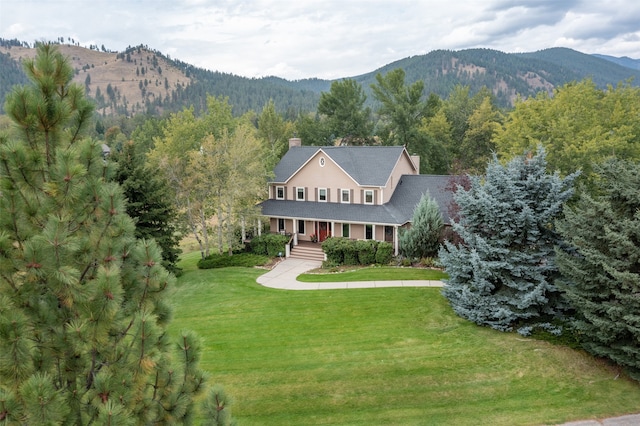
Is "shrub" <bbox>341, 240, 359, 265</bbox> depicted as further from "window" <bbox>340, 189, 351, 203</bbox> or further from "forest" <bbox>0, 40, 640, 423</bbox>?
"forest" <bbox>0, 40, 640, 423</bbox>

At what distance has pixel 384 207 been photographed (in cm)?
2738

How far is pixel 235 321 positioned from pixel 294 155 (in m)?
17.7

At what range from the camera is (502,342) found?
566 inches

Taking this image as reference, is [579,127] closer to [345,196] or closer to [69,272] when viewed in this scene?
[345,196]

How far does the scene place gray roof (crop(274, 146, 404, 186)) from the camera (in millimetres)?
28031

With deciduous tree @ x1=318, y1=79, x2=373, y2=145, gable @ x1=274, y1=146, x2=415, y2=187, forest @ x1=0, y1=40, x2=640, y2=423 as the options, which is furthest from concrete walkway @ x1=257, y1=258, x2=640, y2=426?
deciduous tree @ x1=318, y1=79, x2=373, y2=145

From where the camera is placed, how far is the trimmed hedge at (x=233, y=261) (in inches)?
1028

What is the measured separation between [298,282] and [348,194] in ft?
28.4

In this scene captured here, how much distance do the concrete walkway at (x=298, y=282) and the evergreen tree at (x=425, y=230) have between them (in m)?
3.85

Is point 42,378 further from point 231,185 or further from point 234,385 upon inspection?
point 231,185

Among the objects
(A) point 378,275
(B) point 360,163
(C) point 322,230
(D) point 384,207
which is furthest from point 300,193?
(A) point 378,275

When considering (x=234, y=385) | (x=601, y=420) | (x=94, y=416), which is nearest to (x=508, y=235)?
(x=601, y=420)

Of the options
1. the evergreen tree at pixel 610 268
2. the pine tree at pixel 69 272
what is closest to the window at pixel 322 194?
the evergreen tree at pixel 610 268

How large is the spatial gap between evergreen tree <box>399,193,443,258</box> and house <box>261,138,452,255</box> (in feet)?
5.90
